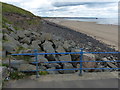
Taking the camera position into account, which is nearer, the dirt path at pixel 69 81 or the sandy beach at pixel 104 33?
the dirt path at pixel 69 81

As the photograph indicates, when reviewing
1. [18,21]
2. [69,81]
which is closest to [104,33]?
[18,21]

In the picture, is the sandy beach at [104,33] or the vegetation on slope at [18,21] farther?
the vegetation on slope at [18,21]

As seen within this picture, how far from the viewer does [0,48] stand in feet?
21.2

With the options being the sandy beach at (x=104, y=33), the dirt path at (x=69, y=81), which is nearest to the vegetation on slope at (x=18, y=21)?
the sandy beach at (x=104, y=33)

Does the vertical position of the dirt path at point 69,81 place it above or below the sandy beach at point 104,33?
below

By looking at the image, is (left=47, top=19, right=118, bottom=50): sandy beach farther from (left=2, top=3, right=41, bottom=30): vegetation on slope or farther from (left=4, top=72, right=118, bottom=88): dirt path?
(left=4, top=72, right=118, bottom=88): dirt path

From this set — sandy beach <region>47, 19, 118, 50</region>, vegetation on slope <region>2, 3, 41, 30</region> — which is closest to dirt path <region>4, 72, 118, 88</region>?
vegetation on slope <region>2, 3, 41, 30</region>

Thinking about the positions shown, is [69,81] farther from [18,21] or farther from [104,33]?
[18,21]

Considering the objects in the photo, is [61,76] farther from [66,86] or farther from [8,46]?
[8,46]

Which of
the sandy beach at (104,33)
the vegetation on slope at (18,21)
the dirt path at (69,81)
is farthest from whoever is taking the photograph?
the vegetation on slope at (18,21)

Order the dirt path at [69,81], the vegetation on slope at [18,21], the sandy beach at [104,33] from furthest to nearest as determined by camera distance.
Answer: the vegetation on slope at [18,21] → the sandy beach at [104,33] → the dirt path at [69,81]

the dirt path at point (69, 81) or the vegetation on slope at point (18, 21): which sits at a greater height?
the vegetation on slope at point (18, 21)

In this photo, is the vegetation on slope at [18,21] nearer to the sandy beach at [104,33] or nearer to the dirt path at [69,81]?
the sandy beach at [104,33]

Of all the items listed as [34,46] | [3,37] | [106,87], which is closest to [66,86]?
[106,87]
